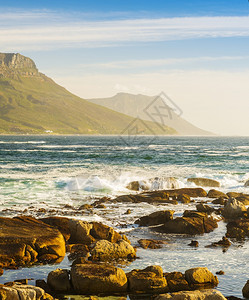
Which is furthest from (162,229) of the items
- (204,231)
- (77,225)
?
(77,225)

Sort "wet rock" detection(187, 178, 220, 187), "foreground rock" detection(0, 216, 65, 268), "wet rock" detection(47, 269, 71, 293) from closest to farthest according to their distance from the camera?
"wet rock" detection(47, 269, 71, 293) < "foreground rock" detection(0, 216, 65, 268) < "wet rock" detection(187, 178, 220, 187)

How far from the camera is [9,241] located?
48.3 ft

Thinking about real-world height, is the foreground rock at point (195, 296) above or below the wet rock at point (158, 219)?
above

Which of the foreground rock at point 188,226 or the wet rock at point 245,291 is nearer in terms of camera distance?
the wet rock at point 245,291

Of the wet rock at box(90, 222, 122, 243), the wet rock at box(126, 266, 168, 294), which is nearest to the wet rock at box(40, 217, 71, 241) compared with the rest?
the wet rock at box(90, 222, 122, 243)

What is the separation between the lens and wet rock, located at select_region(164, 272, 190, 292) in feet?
38.9

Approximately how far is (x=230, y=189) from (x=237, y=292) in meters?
29.0

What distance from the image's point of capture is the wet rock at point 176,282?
1186 centimetres

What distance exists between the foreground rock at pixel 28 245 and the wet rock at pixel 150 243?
3462 millimetres

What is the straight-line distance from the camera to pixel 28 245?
1473 centimetres

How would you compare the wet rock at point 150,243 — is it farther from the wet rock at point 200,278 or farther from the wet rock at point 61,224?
the wet rock at point 200,278

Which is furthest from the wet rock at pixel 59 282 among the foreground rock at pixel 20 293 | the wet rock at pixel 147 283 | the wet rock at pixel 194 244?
the wet rock at pixel 194 244

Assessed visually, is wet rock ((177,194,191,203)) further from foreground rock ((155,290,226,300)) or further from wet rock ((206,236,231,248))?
Result: foreground rock ((155,290,226,300))

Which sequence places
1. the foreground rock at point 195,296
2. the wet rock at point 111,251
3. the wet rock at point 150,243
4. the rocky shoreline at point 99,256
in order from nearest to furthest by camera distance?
the foreground rock at point 195,296
the rocky shoreline at point 99,256
the wet rock at point 111,251
the wet rock at point 150,243
